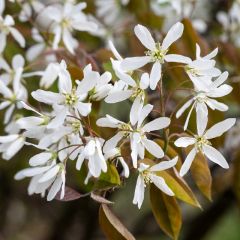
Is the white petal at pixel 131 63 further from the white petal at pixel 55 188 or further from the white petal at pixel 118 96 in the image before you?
the white petal at pixel 55 188

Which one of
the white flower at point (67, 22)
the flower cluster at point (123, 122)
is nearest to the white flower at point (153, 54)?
the flower cluster at point (123, 122)

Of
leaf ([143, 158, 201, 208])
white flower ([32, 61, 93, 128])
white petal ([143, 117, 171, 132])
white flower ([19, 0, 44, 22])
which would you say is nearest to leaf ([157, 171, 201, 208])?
leaf ([143, 158, 201, 208])

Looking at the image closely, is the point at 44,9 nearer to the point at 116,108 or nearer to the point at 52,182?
the point at 52,182

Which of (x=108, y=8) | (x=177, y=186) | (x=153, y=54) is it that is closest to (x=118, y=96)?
(x=153, y=54)

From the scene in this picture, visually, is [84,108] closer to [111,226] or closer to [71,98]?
[71,98]

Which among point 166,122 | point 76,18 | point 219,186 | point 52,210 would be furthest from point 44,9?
point 52,210

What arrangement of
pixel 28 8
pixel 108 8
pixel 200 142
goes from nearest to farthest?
pixel 200 142, pixel 28 8, pixel 108 8
